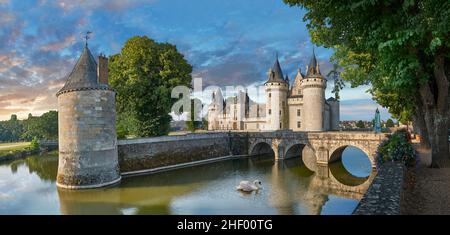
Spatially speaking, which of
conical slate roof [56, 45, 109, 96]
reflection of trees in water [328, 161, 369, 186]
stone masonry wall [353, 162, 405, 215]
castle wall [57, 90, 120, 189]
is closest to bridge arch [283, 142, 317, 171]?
reflection of trees in water [328, 161, 369, 186]

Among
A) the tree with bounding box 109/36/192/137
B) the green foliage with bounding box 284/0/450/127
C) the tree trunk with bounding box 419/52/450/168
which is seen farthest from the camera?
the tree with bounding box 109/36/192/137

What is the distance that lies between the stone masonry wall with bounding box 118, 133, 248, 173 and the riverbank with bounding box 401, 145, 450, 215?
17.7 metres

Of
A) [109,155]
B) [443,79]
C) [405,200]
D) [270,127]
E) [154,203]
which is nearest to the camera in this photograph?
[405,200]

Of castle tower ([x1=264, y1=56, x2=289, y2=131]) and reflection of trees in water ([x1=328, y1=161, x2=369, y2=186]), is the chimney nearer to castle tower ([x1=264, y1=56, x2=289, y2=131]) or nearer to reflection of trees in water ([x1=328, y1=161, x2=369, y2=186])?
reflection of trees in water ([x1=328, y1=161, x2=369, y2=186])

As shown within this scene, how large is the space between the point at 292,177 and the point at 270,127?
18.7 meters

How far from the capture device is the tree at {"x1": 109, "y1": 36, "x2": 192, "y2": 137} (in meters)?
24.3

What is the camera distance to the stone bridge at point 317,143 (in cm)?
2289

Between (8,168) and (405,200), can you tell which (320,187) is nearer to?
(405,200)

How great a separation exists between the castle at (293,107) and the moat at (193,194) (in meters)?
12.3

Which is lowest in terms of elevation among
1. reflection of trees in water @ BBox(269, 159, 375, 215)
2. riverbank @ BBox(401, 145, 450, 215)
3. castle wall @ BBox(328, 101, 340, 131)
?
reflection of trees in water @ BBox(269, 159, 375, 215)

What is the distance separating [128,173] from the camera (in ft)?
68.3

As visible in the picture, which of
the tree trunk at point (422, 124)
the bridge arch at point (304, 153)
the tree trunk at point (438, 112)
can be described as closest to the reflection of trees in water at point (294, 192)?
the bridge arch at point (304, 153)

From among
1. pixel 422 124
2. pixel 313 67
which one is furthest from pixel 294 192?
pixel 313 67

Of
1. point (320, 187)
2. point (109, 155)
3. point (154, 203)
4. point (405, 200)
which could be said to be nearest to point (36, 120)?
point (109, 155)
